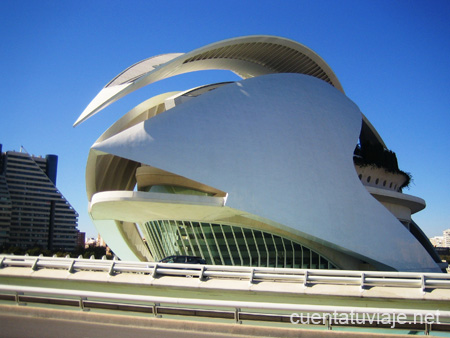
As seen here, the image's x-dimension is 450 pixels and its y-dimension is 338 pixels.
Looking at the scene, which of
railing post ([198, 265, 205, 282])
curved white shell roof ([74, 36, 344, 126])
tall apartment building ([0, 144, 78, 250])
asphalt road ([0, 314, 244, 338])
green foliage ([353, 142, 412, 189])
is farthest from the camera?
tall apartment building ([0, 144, 78, 250])

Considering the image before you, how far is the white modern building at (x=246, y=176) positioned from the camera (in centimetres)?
1812

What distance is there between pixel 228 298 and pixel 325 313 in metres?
4.18

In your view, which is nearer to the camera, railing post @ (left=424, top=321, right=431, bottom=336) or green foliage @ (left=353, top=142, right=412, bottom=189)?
railing post @ (left=424, top=321, right=431, bottom=336)

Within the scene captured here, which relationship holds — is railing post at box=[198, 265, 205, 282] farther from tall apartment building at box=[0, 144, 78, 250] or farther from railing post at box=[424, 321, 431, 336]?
tall apartment building at box=[0, 144, 78, 250]

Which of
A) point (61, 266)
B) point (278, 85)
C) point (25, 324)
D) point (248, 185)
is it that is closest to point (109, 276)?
point (61, 266)

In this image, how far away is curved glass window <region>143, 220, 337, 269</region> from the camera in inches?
861

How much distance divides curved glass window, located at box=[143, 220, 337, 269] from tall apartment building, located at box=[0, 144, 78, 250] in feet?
295

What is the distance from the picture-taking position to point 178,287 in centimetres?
1237

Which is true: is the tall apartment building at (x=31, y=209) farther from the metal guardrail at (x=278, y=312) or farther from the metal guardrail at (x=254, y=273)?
the metal guardrail at (x=278, y=312)

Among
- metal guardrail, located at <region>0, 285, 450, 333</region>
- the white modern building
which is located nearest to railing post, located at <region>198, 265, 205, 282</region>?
metal guardrail, located at <region>0, 285, 450, 333</region>

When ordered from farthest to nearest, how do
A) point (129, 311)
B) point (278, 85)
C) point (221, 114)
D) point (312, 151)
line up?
point (278, 85) → point (312, 151) → point (221, 114) → point (129, 311)

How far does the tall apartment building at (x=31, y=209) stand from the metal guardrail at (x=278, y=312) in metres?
101

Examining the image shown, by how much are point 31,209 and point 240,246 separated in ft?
325

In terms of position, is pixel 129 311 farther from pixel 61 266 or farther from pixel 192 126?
pixel 192 126
